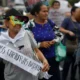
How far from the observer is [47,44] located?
508cm

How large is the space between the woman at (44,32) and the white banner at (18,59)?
2.95ft

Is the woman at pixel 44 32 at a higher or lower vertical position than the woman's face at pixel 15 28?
lower

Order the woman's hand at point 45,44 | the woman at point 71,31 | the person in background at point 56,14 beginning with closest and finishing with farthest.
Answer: the woman's hand at point 45,44
the woman at point 71,31
the person in background at point 56,14

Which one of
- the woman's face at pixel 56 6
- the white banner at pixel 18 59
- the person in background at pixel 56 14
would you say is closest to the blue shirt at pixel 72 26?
the person in background at pixel 56 14

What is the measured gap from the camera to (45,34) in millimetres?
5133

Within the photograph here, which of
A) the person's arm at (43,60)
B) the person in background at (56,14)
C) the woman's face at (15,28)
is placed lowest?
the person in background at (56,14)

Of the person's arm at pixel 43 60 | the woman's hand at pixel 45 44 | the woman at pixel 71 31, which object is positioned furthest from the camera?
the woman at pixel 71 31

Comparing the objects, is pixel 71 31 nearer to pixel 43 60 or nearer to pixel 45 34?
pixel 45 34

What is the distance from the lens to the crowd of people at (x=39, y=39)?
4.17 metres

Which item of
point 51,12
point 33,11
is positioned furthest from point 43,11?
point 51,12

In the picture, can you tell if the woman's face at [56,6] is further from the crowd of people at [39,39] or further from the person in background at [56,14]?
the crowd of people at [39,39]

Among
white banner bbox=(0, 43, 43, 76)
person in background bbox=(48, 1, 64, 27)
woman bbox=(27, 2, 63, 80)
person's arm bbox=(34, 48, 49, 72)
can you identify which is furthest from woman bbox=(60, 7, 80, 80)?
white banner bbox=(0, 43, 43, 76)

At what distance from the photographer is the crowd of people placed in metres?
4.17

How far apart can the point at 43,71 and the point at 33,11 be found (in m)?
1.40
